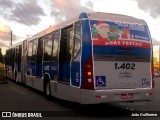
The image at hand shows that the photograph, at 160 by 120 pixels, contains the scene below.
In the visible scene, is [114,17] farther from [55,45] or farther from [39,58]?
[39,58]

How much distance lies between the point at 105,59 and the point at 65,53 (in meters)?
2.06

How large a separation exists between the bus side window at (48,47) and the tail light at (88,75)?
4219mm

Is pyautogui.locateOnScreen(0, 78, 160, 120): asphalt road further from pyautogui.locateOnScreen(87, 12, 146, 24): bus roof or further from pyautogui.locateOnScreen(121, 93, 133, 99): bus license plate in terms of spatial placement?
pyautogui.locateOnScreen(87, 12, 146, 24): bus roof

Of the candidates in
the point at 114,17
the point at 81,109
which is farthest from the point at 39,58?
the point at 114,17

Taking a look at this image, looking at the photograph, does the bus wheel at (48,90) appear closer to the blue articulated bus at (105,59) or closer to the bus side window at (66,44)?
the blue articulated bus at (105,59)

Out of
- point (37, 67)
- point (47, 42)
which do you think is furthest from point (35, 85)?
point (47, 42)

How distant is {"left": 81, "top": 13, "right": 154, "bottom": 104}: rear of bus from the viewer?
10.4 metres

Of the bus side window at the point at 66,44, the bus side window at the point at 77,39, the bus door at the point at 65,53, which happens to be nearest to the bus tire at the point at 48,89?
the bus door at the point at 65,53

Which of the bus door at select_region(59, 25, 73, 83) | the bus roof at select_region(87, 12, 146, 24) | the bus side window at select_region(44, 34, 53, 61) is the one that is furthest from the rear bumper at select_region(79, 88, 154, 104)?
the bus side window at select_region(44, 34, 53, 61)

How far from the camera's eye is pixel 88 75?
10367 mm

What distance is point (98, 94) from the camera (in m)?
10.3

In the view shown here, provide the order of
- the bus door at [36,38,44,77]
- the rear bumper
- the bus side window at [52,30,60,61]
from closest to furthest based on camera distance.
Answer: the rear bumper, the bus side window at [52,30,60,61], the bus door at [36,38,44,77]

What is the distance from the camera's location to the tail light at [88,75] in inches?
406

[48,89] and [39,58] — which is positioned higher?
[39,58]
